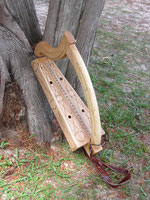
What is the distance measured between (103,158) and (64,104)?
0.63 metres

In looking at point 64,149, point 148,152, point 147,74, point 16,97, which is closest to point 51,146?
point 64,149

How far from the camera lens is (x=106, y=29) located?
13.4 ft

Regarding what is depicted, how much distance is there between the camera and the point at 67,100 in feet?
5.34

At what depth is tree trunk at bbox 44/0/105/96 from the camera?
1.47 metres

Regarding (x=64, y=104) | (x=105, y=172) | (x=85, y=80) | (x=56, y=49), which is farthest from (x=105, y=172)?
(x=56, y=49)

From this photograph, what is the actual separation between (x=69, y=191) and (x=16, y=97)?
2.92 ft

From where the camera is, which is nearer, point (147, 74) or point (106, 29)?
point (147, 74)

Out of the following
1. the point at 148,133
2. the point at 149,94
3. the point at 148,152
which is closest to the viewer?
the point at 148,152

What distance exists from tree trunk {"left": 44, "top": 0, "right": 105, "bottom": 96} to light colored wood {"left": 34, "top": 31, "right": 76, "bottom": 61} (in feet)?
0.43

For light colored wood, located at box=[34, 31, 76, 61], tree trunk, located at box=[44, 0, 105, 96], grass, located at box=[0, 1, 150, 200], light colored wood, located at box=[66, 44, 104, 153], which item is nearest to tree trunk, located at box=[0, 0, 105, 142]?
tree trunk, located at box=[44, 0, 105, 96]

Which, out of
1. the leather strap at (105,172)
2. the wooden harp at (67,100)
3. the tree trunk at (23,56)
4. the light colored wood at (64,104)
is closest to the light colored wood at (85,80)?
the wooden harp at (67,100)

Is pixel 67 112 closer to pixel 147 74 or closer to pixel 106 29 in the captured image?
pixel 147 74

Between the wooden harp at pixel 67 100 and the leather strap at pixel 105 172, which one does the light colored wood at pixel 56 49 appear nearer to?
the wooden harp at pixel 67 100

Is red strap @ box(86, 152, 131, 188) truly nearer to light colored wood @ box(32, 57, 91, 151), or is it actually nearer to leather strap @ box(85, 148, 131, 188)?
leather strap @ box(85, 148, 131, 188)
